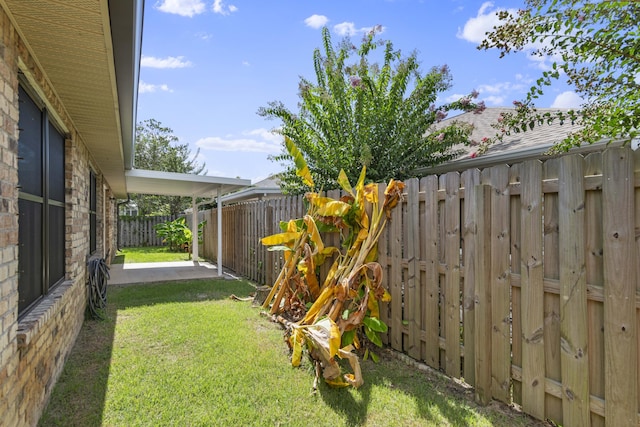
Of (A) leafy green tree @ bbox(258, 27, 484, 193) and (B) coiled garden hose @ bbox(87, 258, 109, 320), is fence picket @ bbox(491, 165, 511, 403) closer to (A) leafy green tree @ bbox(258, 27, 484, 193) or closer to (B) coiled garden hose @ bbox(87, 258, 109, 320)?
(A) leafy green tree @ bbox(258, 27, 484, 193)

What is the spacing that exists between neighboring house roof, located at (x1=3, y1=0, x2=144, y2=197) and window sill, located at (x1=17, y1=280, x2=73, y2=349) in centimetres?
191

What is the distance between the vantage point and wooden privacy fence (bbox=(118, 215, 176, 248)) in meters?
20.4

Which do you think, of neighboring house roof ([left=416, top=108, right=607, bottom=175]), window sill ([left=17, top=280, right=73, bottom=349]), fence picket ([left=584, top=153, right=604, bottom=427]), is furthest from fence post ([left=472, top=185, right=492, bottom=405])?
window sill ([left=17, top=280, right=73, bottom=349])

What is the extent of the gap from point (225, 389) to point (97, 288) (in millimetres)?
3755

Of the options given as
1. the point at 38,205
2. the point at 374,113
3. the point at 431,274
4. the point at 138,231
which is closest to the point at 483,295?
the point at 431,274

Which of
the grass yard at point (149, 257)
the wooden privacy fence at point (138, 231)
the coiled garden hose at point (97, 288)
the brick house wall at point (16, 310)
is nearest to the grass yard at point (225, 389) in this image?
the brick house wall at point (16, 310)

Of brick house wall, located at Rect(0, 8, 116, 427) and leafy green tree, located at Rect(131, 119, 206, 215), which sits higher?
leafy green tree, located at Rect(131, 119, 206, 215)

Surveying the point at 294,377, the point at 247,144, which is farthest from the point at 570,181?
the point at 247,144

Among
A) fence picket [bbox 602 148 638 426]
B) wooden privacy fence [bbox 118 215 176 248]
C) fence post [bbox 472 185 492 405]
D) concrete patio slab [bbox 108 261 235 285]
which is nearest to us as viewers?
fence picket [bbox 602 148 638 426]

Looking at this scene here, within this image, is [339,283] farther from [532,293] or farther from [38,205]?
[38,205]

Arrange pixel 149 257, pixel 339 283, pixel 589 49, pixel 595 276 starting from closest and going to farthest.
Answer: pixel 595 276, pixel 589 49, pixel 339 283, pixel 149 257

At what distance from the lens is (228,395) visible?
306 centimetres

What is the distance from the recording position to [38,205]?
3.20 metres

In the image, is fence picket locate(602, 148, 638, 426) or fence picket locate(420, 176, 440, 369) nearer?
fence picket locate(602, 148, 638, 426)
